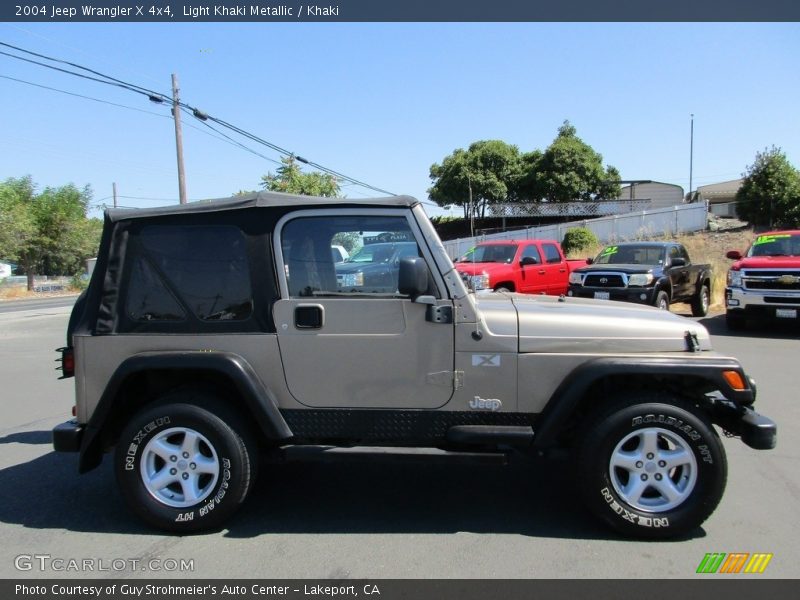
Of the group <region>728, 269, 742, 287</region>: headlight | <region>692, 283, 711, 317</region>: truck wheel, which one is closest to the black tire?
<region>728, 269, 742, 287</region>: headlight

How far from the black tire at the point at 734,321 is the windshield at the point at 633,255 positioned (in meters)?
1.71

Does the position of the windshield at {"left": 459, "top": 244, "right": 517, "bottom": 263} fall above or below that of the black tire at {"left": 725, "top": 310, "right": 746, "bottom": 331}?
above

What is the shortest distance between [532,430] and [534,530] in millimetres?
629

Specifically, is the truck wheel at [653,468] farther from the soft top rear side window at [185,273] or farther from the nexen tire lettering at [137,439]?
the nexen tire lettering at [137,439]

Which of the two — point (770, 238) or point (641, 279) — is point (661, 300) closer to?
point (641, 279)

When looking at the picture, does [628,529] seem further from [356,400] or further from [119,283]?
[119,283]

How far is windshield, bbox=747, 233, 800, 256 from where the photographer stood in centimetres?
1200

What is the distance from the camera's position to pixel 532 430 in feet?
11.8

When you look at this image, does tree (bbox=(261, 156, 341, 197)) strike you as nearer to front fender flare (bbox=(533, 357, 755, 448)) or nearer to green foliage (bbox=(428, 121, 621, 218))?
green foliage (bbox=(428, 121, 621, 218))

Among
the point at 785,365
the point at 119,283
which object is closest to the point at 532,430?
the point at 119,283

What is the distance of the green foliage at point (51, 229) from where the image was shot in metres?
38.7

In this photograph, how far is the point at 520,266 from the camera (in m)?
14.0

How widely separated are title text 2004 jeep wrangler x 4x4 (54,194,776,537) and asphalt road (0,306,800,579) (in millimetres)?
230
